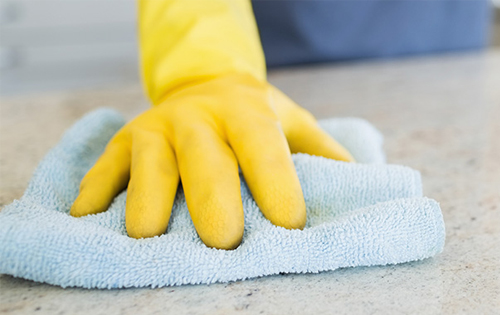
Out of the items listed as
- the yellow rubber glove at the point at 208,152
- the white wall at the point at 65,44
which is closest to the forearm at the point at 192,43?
the yellow rubber glove at the point at 208,152

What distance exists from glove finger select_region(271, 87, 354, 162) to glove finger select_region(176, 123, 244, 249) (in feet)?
0.32

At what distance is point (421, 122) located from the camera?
91cm

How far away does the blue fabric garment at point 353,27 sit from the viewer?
4.94ft

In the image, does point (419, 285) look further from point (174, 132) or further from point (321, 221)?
point (174, 132)

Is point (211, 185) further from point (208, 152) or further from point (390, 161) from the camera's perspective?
point (390, 161)

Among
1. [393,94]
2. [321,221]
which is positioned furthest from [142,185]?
[393,94]

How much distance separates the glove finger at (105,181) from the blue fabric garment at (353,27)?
110 centimetres

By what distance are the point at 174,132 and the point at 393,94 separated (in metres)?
0.80

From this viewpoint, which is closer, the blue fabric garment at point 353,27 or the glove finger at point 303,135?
the glove finger at point 303,135

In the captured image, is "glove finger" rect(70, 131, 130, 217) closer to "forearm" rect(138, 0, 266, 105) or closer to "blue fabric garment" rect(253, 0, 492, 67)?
"forearm" rect(138, 0, 266, 105)

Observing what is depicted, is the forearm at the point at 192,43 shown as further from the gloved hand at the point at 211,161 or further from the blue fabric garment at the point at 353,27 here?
the blue fabric garment at the point at 353,27

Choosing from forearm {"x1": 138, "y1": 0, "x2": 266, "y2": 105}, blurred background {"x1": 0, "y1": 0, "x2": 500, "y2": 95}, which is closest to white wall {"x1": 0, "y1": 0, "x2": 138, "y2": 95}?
blurred background {"x1": 0, "y1": 0, "x2": 500, "y2": 95}

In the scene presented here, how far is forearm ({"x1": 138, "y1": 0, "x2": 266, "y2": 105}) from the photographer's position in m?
0.61

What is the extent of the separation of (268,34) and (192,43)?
0.94 meters
